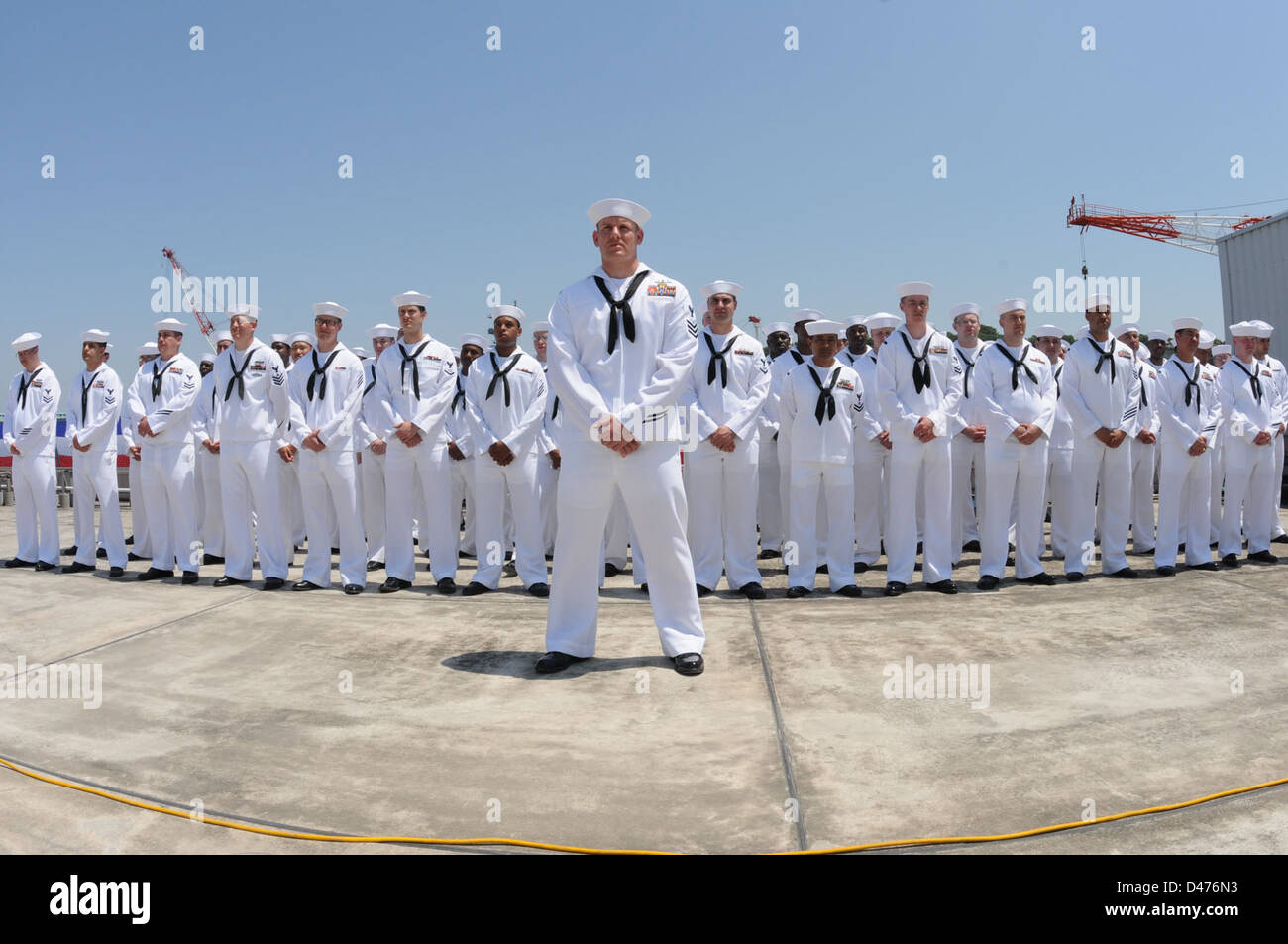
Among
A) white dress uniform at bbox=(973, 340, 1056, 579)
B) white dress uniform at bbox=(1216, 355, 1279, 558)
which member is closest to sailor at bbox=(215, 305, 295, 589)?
white dress uniform at bbox=(973, 340, 1056, 579)

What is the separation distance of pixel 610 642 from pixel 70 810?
326 centimetres

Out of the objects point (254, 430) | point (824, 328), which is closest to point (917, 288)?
point (824, 328)

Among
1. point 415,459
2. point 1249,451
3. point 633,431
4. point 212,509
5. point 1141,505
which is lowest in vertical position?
point 1141,505

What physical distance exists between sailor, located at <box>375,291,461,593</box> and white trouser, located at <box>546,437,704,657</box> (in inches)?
119

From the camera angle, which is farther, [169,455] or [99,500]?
[99,500]

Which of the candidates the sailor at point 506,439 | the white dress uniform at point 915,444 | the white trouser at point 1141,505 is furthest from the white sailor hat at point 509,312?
the white trouser at point 1141,505

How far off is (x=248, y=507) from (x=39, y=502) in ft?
9.37

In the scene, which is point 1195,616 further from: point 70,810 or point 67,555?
point 67,555

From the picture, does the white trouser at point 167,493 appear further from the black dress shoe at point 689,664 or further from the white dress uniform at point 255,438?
the black dress shoe at point 689,664

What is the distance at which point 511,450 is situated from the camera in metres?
8.02

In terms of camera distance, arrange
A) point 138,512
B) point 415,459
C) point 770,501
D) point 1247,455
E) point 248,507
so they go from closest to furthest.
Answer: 1. point 415,459
2. point 248,507
3. point 1247,455
4. point 770,501
5. point 138,512

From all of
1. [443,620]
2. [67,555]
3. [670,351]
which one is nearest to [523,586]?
[443,620]

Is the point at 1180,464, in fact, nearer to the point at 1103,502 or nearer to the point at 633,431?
the point at 1103,502

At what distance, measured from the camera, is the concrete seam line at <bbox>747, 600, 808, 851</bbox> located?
343 cm
